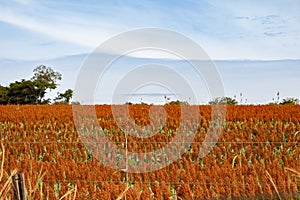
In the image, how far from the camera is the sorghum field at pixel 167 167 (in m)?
4.80

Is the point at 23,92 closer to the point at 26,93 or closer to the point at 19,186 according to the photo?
the point at 26,93

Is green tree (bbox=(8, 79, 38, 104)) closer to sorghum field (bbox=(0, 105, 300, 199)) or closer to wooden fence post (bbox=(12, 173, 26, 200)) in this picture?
sorghum field (bbox=(0, 105, 300, 199))

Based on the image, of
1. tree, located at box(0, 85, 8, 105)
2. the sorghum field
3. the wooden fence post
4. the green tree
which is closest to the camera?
the wooden fence post

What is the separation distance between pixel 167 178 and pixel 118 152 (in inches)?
85.0

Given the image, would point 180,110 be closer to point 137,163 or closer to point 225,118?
point 225,118

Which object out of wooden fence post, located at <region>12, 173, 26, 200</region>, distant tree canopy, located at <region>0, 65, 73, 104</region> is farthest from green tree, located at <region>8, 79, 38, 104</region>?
wooden fence post, located at <region>12, 173, 26, 200</region>

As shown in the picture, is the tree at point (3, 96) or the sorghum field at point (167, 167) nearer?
the sorghum field at point (167, 167)

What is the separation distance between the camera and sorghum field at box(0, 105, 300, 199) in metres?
4.80

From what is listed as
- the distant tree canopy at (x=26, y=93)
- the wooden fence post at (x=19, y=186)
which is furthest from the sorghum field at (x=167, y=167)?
the distant tree canopy at (x=26, y=93)

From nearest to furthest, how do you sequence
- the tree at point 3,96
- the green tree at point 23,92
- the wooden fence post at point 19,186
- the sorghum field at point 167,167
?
the wooden fence post at point 19,186 → the sorghum field at point 167,167 → the tree at point 3,96 → the green tree at point 23,92

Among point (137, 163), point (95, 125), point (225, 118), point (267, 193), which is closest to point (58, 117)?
point (95, 125)

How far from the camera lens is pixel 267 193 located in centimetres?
→ 445

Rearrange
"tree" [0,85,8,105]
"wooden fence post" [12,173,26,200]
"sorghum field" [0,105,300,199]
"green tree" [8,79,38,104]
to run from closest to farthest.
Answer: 1. "wooden fence post" [12,173,26,200]
2. "sorghum field" [0,105,300,199]
3. "tree" [0,85,8,105]
4. "green tree" [8,79,38,104]

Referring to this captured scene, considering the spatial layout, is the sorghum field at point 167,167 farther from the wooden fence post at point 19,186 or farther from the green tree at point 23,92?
the green tree at point 23,92
